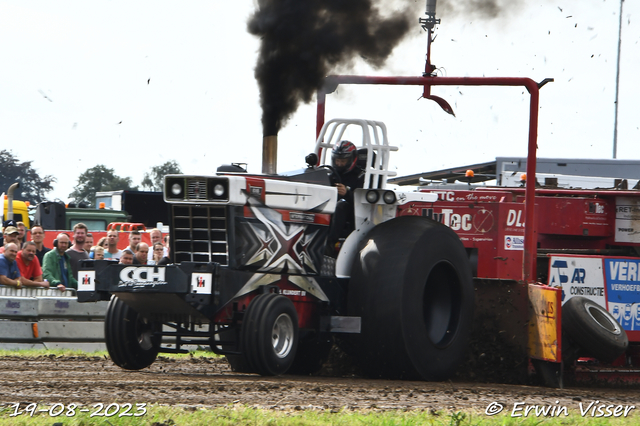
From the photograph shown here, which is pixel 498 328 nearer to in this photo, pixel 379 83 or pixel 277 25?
pixel 379 83

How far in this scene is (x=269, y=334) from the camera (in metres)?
7.44

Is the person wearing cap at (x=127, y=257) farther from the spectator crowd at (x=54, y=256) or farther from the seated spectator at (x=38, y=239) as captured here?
the seated spectator at (x=38, y=239)

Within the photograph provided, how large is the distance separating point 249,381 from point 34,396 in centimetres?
189

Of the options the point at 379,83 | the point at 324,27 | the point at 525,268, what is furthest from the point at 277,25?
the point at 525,268

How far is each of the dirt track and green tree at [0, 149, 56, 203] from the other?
47.5 meters

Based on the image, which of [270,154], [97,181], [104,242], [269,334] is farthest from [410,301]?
[97,181]

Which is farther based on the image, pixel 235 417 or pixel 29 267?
pixel 29 267

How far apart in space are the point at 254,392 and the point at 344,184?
305 cm

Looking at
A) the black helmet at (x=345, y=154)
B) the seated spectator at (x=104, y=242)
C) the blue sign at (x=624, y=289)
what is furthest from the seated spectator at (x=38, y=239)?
the blue sign at (x=624, y=289)

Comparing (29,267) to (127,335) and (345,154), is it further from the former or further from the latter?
(345,154)

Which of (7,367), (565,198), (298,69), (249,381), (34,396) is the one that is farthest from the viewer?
(565,198)

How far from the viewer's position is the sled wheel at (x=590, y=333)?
873 centimetres

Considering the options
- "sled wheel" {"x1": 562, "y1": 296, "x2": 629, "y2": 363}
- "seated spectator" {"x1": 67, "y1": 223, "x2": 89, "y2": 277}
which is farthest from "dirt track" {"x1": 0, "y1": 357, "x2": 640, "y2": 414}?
"seated spectator" {"x1": 67, "y1": 223, "x2": 89, "y2": 277}

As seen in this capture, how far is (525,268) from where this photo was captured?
29.7 feet
